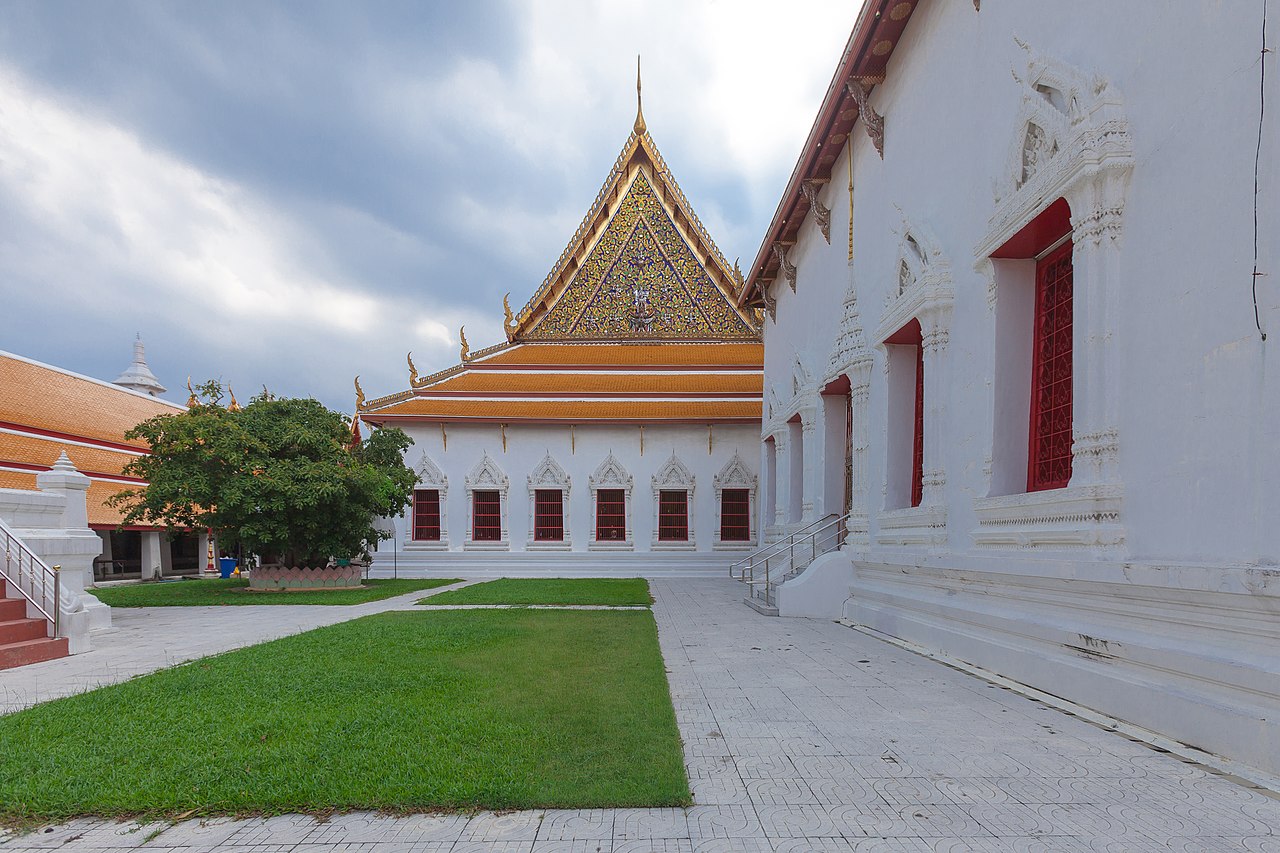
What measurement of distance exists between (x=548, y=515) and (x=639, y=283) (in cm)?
683

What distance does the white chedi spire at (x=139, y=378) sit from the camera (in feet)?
113

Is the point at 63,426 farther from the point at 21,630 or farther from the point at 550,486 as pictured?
the point at 21,630

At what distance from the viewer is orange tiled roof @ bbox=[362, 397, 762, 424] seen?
15.9 metres

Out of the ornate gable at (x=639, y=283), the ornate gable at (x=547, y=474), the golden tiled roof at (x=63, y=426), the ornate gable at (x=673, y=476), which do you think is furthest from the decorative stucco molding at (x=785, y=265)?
the golden tiled roof at (x=63, y=426)

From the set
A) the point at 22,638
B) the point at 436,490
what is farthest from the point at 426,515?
the point at 22,638

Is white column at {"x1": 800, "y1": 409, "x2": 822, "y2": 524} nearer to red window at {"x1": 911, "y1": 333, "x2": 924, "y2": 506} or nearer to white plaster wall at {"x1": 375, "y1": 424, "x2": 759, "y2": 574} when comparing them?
red window at {"x1": 911, "y1": 333, "x2": 924, "y2": 506}

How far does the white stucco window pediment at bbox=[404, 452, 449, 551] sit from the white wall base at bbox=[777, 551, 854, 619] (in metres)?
10.1

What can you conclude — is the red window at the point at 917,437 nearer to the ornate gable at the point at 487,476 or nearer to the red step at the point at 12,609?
the red step at the point at 12,609

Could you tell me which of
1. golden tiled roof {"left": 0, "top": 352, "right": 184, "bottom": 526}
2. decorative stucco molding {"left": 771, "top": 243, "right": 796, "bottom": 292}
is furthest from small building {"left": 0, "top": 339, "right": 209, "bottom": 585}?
decorative stucco molding {"left": 771, "top": 243, "right": 796, "bottom": 292}

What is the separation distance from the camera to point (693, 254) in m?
18.6

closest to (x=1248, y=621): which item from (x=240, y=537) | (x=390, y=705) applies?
(x=390, y=705)

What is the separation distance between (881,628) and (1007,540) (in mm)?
2638

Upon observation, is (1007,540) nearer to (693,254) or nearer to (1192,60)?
(1192,60)

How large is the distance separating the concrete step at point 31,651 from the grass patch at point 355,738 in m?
1.66
